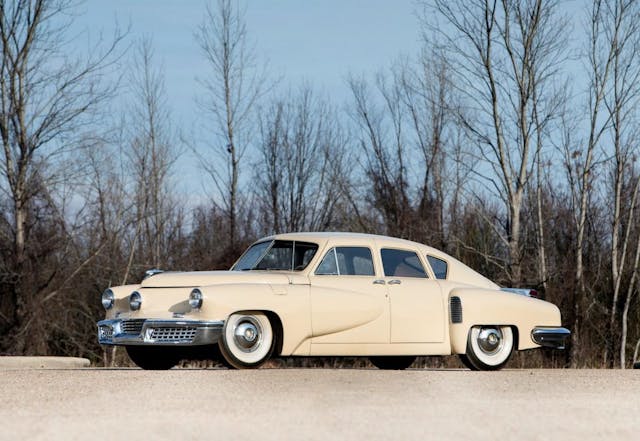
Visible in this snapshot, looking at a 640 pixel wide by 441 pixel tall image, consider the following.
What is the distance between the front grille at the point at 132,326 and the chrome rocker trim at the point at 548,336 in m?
4.76

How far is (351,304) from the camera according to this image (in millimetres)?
11266

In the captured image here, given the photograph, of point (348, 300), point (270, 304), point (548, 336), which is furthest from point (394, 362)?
point (270, 304)

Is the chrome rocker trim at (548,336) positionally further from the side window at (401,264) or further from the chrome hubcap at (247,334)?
the chrome hubcap at (247,334)

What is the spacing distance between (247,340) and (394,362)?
3160 mm

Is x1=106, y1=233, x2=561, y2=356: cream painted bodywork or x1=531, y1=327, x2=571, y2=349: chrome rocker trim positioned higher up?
x1=106, y1=233, x2=561, y2=356: cream painted bodywork

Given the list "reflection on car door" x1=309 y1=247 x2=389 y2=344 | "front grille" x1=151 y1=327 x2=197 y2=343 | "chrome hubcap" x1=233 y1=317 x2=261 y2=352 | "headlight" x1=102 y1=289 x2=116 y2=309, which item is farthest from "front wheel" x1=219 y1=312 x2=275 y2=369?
"headlight" x1=102 y1=289 x2=116 y2=309

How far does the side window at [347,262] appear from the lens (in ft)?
37.6

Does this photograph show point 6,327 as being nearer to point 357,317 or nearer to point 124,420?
point 357,317

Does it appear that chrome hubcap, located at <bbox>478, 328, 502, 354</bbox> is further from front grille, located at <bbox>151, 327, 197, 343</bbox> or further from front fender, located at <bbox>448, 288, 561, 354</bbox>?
front grille, located at <bbox>151, 327, 197, 343</bbox>

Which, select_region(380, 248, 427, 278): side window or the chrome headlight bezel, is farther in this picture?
select_region(380, 248, 427, 278): side window

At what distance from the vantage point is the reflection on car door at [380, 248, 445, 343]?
38.1 ft

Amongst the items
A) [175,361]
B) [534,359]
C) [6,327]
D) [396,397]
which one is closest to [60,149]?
[6,327]

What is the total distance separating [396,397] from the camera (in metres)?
8.41

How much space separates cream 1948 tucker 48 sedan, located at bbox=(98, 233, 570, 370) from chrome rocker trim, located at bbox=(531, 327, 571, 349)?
0.01 meters
